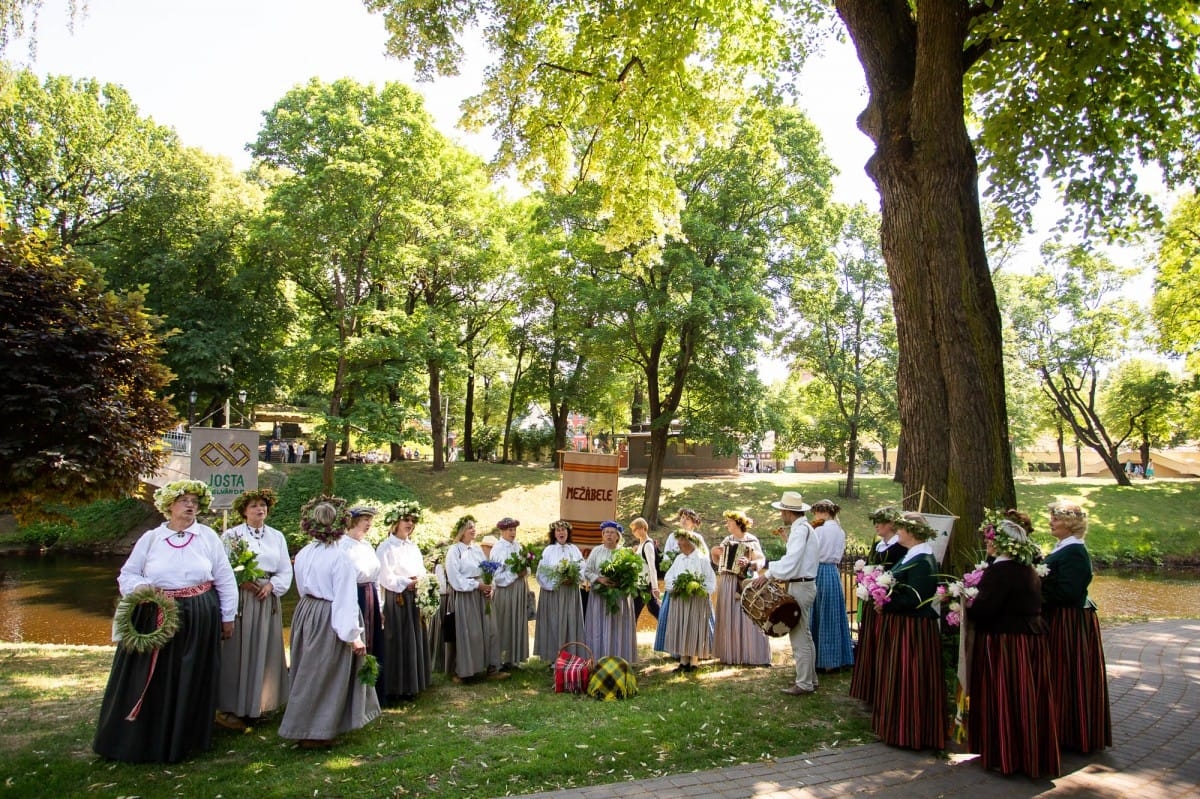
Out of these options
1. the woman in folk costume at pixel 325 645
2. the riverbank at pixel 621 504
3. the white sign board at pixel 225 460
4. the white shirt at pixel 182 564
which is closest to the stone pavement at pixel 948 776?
the woman in folk costume at pixel 325 645

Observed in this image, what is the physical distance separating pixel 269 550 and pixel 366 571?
1099 mm

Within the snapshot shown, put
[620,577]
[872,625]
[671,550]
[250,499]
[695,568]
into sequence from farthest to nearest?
[671,550]
[695,568]
[620,577]
[250,499]
[872,625]

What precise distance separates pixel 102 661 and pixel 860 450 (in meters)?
25.5

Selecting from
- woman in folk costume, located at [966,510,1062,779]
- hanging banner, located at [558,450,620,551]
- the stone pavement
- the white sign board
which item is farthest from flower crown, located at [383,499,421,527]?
hanging banner, located at [558,450,620,551]

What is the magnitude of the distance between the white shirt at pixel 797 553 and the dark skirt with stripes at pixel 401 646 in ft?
11.8

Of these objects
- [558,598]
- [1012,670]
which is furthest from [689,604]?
[1012,670]

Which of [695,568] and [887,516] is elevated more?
[887,516]

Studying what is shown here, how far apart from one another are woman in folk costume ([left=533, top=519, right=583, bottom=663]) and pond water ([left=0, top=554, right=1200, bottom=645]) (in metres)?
5.77

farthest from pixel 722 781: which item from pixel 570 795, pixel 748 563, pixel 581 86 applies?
pixel 581 86

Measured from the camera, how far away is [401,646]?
708 cm

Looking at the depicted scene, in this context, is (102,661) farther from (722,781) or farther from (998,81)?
(998,81)

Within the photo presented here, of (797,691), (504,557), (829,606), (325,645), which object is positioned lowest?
(797,691)

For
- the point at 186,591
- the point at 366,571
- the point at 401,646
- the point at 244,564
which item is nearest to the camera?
the point at 186,591

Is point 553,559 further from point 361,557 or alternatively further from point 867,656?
point 867,656
